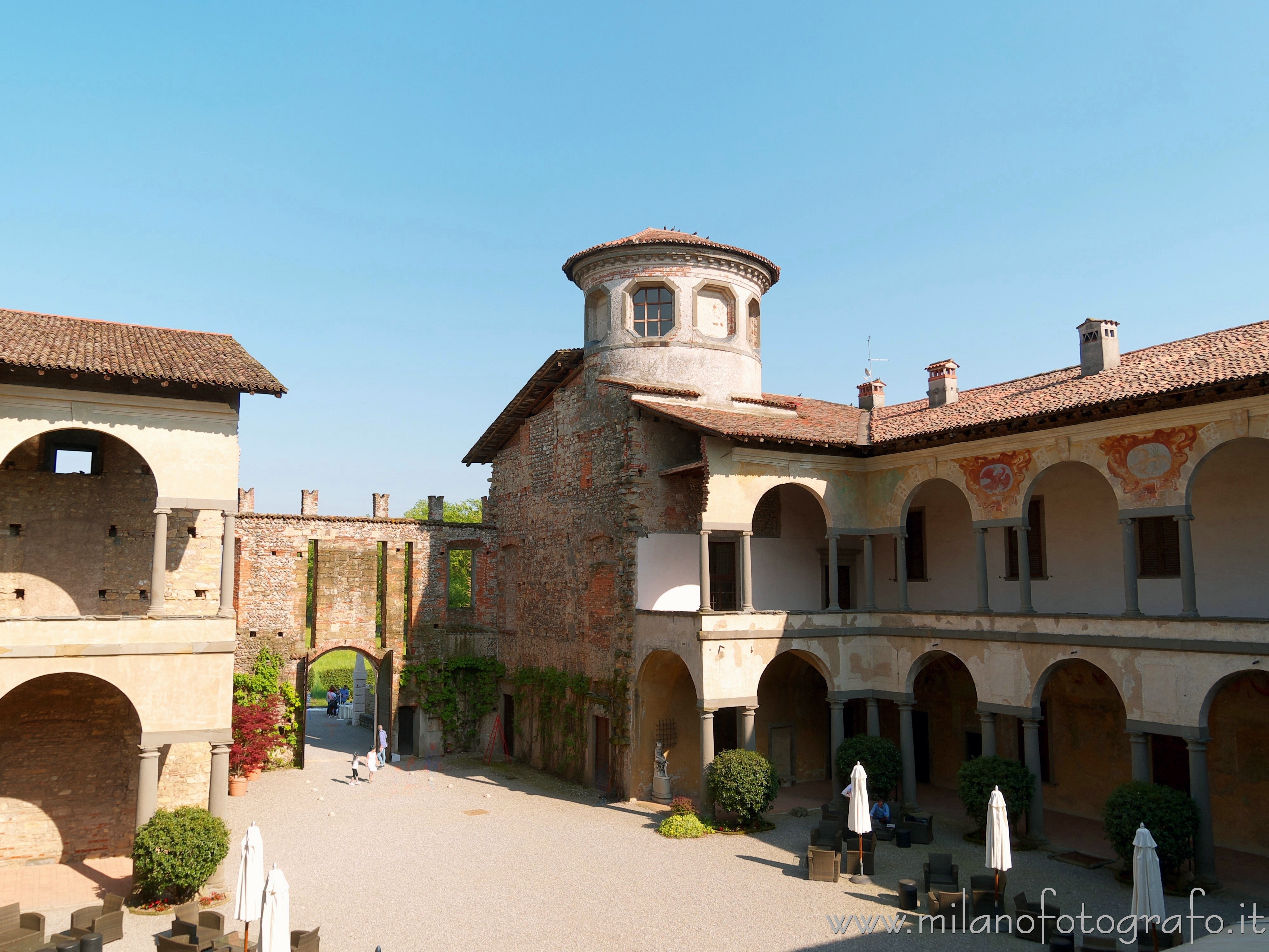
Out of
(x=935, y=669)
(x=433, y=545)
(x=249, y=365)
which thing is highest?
(x=249, y=365)

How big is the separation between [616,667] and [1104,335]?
45.5ft

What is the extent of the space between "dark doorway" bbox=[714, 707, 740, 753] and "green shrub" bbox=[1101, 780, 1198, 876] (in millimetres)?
9753

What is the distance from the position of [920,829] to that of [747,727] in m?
4.14

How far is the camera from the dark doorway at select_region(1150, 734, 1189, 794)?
61.8ft

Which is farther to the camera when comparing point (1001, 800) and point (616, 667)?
point (616, 667)

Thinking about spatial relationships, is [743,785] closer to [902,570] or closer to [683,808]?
[683,808]

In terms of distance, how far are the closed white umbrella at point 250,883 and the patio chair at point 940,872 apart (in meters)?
10.2

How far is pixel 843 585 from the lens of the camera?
2536 cm

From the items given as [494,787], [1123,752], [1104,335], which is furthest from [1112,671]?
[494,787]

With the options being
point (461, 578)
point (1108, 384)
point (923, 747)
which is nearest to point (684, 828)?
point (923, 747)

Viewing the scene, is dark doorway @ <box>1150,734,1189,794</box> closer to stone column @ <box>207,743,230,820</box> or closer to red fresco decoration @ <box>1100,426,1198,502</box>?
Result: red fresco decoration @ <box>1100,426,1198,502</box>

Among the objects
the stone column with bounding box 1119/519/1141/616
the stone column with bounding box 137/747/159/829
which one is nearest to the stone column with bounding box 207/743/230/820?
the stone column with bounding box 137/747/159/829

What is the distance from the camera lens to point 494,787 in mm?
24203

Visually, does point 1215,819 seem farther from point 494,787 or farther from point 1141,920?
point 494,787
